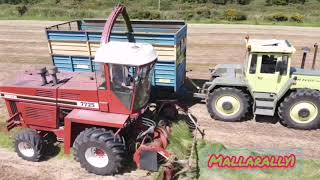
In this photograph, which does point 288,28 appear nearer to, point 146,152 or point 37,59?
point 37,59

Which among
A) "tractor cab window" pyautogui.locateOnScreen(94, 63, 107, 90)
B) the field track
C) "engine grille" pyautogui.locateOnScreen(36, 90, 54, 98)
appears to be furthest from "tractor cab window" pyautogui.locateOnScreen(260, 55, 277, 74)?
"engine grille" pyautogui.locateOnScreen(36, 90, 54, 98)

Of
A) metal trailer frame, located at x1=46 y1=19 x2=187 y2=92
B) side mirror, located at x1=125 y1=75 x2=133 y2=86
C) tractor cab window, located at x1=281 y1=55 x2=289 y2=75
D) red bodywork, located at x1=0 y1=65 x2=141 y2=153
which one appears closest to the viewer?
side mirror, located at x1=125 y1=75 x2=133 y2=86

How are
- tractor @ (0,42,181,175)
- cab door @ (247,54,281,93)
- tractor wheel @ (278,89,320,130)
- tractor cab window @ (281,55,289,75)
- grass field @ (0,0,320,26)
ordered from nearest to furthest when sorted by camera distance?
tractor @ (0,42,181,175) < tractor wheel @ (278,89,320,130) < tractor cab window @ (281,55,289,75) < cab door @ (247,54,281,93) < grass field @ (0,0,320,26)

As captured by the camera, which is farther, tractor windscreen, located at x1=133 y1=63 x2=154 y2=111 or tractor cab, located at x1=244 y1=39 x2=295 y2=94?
tractor cab, located at x1=244 y1=39 x2=295 y2=94

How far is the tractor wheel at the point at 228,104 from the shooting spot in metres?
9.84

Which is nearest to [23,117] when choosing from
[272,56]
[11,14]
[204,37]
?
[272,56]

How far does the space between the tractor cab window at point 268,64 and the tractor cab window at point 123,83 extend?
4.13 meters

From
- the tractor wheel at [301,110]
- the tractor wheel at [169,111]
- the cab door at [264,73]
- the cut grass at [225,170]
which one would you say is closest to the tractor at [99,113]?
the cut grass at [225,170]

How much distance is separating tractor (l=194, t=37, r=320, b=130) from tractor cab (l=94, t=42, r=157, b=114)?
10.2ft

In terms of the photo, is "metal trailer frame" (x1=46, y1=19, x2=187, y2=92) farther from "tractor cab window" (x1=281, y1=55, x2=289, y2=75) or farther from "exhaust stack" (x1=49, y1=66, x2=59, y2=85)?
"tractor cab window" (x1=281, y1=55, x2=289, y2=75)

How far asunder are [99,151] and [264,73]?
512 centimetres

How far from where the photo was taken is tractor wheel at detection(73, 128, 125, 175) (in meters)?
7.18

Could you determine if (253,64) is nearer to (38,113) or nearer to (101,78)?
(101,78)

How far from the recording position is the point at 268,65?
31.6ft
